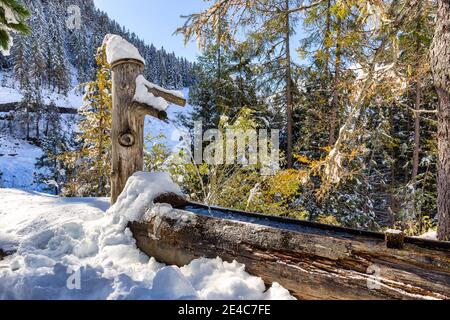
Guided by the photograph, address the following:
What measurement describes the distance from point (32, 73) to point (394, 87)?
169 feet

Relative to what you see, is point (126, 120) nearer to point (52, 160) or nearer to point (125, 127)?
point (125, 127)

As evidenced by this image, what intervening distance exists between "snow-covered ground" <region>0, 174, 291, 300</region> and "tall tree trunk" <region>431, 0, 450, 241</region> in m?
3.22

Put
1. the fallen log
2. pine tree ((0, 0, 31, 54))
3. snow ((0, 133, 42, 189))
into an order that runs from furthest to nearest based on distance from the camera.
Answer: snow ((0, 133, 42, 189)) < pine tree ((0, 0, 31, 54)) < the fallen log

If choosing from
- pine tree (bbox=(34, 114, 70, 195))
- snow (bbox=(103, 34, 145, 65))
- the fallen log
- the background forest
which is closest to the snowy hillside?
pine tree (bbox=(34, 114, 70, 195))

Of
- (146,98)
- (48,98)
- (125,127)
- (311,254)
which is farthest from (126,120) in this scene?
(48,98)

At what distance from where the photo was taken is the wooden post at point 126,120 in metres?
3.45

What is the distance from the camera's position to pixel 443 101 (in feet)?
12.4

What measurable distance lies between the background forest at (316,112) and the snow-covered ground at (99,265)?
2271 millimetres

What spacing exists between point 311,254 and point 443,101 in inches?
131

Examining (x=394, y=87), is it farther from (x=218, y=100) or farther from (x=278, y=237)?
(x=218, y=100)

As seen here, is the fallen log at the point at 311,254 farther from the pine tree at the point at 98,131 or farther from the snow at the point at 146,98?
the pine tree at the point at 98,131

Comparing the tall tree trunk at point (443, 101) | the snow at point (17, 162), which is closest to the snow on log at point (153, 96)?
the tall tree trunk at point (443, 101)

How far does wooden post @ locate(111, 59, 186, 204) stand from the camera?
3.45 m

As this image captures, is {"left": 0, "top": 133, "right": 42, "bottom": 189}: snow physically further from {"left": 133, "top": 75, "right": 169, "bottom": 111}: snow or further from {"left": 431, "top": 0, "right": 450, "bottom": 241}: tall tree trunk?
{"left": 431, "top": 0, "right": 450, "bottom": 241}: tall tree trunk
